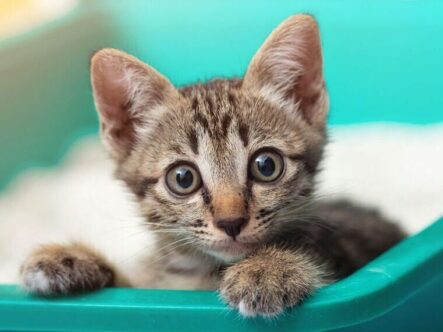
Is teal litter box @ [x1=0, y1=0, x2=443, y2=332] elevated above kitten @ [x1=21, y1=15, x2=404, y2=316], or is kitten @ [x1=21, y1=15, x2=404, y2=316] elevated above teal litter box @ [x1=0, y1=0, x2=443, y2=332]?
teal litter box @ [x1=0, y1=0, x2=443, y2=332]

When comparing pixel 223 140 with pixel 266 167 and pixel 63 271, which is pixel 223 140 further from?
pixel 63 271

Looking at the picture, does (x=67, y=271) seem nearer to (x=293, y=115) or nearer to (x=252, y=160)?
(x=252, y=160)

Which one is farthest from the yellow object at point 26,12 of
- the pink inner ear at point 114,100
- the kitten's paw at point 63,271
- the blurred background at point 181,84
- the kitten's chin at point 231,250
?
the kitten's chin at point 231,250

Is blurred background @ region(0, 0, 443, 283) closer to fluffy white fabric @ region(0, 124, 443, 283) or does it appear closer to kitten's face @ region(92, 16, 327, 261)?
fluffy white fabric @ region(0, 124, 443, 283)

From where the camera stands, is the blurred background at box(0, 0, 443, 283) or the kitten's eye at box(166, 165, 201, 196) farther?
the blurred background at box(0, 0, 443, 283)

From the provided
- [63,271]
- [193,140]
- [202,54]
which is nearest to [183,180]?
[193,140]

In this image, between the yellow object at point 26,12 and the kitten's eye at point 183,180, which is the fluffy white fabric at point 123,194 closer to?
the yellow object at point 26,12

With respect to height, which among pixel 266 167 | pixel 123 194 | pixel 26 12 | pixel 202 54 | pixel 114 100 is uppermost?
pixel 26 12

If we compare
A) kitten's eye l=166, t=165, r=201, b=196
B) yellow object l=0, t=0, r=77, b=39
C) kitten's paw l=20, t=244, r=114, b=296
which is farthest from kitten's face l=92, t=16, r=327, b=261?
yellow object l=0, t=0, r=77, b=39
